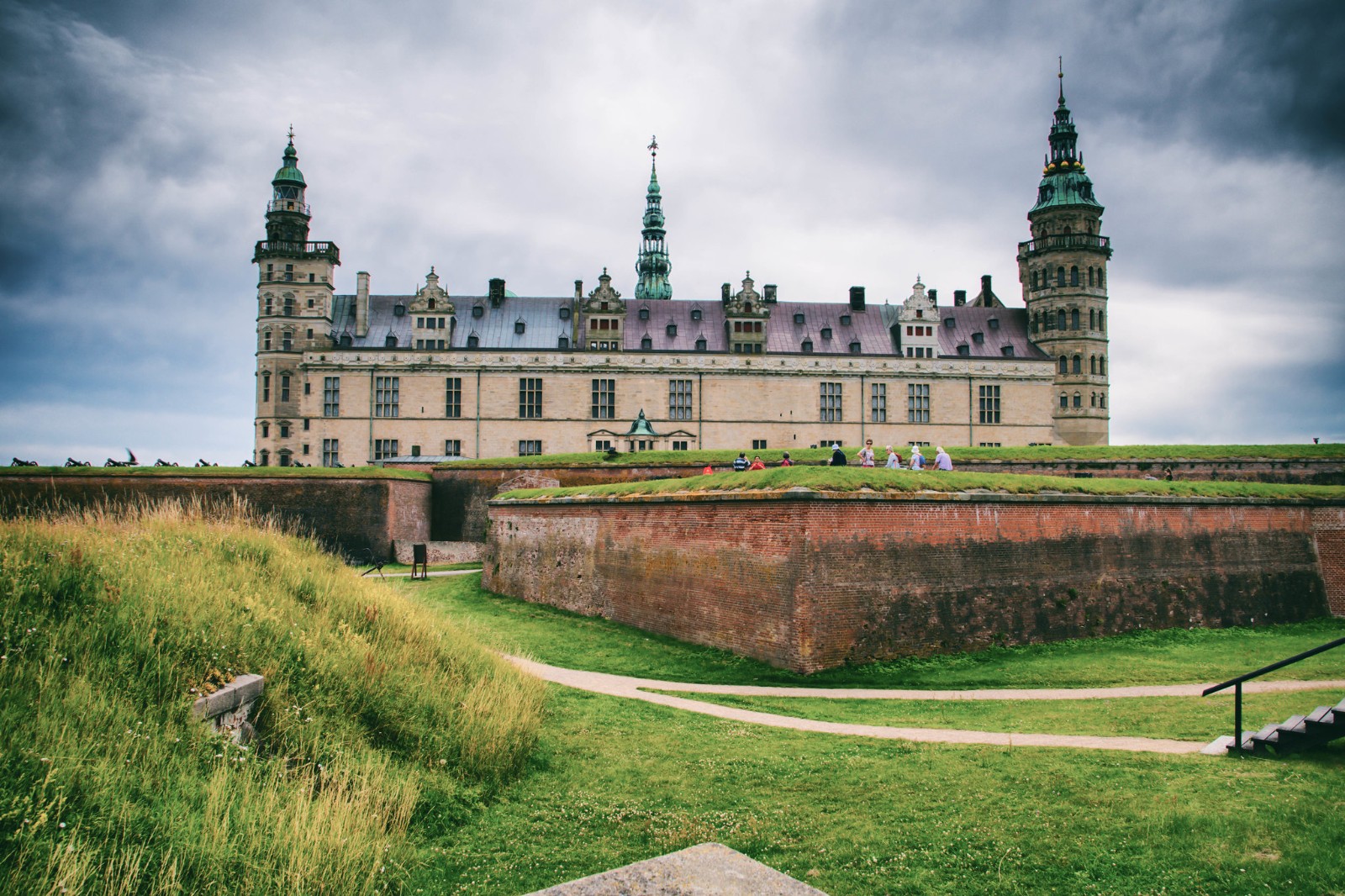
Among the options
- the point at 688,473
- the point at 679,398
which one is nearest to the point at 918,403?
the point at 679,398

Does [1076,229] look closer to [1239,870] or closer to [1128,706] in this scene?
[1128,706]

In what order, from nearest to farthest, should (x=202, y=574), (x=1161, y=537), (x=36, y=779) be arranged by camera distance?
(x=36, y=779)
(x=202, y=574)
(x=1161, y=537)

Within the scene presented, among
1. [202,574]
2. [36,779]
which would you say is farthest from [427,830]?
[202,574]

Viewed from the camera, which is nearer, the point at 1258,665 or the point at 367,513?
the point at 1258,665

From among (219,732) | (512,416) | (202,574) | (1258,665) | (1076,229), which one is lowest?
(1258,665)

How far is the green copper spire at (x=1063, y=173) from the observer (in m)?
50.1

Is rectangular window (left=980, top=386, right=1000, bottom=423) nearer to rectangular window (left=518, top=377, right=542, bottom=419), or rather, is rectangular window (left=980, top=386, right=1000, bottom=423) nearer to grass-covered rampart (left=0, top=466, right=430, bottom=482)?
rectangular window (left=518, top=377, right=542, bottom=419)

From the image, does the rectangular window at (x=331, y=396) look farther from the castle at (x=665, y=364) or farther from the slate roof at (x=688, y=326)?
the slate roof at (x=688, y=326)

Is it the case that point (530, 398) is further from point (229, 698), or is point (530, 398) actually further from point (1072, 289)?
point (229, 698)

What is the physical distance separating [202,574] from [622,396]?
128ft

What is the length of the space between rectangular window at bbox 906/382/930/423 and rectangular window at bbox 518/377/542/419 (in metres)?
21.1

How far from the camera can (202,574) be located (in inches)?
362

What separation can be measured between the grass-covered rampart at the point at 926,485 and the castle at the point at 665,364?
25.0m

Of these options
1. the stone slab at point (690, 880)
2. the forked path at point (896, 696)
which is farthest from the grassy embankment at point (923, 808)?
the stone slab at point (690, 880)
